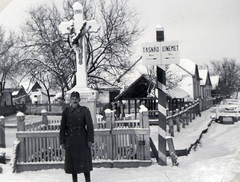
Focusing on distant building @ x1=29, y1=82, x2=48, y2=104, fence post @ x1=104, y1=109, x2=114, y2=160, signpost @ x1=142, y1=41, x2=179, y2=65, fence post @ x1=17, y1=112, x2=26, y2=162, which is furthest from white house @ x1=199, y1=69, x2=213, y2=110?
distant building @ x1=29, y1=82, x2=48, y2=104

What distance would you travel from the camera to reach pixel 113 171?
3.85 meters

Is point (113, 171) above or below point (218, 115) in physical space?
below

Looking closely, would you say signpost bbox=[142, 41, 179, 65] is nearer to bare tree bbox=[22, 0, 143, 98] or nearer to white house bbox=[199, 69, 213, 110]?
white house bbox=[199, 69, 213, 110]

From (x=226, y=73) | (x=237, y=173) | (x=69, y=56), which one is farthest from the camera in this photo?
(x=69, y=56)

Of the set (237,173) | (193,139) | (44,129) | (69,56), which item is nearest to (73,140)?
(44,129)

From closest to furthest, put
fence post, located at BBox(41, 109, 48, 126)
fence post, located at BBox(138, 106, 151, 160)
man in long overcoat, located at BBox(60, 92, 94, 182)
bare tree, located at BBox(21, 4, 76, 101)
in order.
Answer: man in long overcoat, located at BBox(60, 92, 94, 182) → fence post, located at BBox(138, 106, 151, 160) → fence post, located at BBox(41, 109, 48, 126) → bare tree, located at BBox(21, 4, 76, 101)

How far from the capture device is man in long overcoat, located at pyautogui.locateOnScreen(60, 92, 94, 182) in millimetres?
3242

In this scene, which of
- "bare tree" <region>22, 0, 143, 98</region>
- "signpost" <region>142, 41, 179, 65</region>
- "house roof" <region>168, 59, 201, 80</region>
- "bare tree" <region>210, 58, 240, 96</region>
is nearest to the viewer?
"bare tree" <region>210, 58, 240, 96</region>

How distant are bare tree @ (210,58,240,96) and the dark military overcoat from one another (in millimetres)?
1935

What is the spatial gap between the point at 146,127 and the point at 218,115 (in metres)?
1.15

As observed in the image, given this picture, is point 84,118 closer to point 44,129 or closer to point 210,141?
point 44,129

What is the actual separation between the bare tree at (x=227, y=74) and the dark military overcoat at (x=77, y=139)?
1935 mm

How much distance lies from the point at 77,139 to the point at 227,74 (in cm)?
228

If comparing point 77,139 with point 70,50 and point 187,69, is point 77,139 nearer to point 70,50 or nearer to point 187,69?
point 187,69
